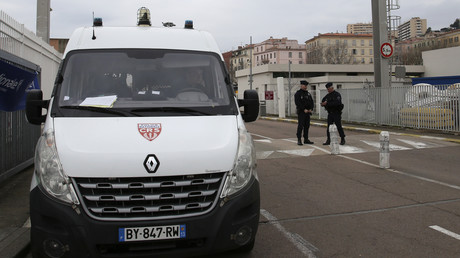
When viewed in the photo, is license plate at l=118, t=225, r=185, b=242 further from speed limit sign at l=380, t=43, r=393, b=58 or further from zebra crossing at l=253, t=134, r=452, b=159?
speed limit sign at l=380, t=43, r=393, b=58

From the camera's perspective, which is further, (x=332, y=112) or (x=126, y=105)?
(x=332, y=112)

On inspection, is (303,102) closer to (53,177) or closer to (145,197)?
(145,197)

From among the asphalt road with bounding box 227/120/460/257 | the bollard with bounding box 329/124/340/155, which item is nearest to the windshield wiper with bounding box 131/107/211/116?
the asphalt road with bounding box 227/120/460/257

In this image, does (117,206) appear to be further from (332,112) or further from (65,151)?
(332,112)

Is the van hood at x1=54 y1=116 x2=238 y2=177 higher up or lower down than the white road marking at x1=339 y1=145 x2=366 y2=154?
higher up

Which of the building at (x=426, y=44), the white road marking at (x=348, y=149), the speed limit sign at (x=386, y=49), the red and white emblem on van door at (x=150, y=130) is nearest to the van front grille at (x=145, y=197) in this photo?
the red and white emblem on van door at (x=150, y=130)

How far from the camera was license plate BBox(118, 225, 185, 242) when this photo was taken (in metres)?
2.98

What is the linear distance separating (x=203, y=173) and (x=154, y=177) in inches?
15.6

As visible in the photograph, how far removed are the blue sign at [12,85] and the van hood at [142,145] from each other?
329 cm

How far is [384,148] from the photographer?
8406 mm

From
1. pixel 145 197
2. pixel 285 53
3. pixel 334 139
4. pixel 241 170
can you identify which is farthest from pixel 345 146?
pixel 285 53

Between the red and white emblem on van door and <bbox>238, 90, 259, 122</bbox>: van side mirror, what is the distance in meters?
1.30

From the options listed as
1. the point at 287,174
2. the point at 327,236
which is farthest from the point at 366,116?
the point at 327,236

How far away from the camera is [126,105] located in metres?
3.78
